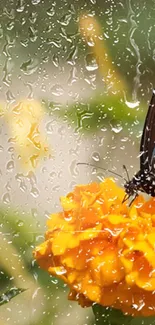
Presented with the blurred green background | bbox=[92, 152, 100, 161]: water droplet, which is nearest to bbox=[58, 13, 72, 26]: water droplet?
the blurred green background

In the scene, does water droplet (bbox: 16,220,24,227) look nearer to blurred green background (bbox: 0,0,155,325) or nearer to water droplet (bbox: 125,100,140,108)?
blurred green background (bbox: 0,0,155,325)

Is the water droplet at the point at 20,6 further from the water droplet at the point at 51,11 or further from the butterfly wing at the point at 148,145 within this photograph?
the butterfly wing at the point at 148,145

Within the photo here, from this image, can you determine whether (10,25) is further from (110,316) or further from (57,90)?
(110,316)

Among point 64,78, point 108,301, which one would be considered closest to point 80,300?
point 108,301

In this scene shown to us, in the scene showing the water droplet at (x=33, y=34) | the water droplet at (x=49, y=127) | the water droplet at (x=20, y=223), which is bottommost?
the water droplet at (x=20, y=223)

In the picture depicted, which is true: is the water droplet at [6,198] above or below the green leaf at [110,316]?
above

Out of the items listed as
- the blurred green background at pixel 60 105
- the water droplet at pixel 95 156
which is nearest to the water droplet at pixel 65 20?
the blurred green background at pixel 60 105

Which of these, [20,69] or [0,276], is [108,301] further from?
[20,69]
